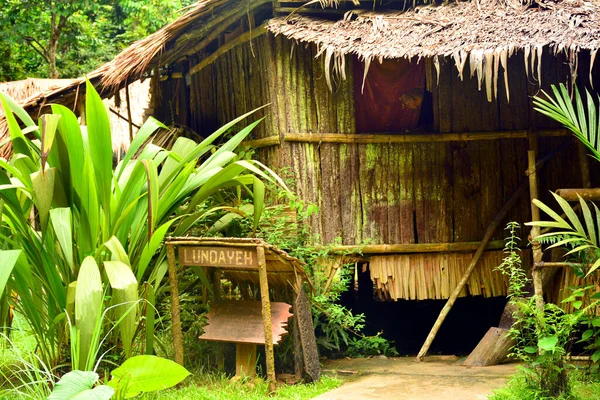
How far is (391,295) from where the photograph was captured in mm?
6789

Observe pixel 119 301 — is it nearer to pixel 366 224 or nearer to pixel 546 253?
pixel 366 224

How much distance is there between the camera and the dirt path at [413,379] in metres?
5.07

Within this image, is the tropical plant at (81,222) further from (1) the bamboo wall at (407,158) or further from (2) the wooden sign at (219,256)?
(1) the bamboo wall at (407,158)

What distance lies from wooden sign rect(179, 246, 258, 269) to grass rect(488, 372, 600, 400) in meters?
1.72

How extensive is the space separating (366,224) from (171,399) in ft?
8.44

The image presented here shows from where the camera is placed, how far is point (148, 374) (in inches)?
174

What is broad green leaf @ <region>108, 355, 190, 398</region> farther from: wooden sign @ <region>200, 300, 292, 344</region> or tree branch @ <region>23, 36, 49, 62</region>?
tree branch @ <region>23, 36, 49, 62</region>

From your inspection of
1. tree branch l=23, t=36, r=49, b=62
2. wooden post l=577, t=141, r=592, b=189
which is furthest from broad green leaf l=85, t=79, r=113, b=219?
tree branch l=23, t=36, r=49, b=62

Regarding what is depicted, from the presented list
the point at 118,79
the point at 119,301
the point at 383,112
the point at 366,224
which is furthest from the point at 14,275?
the point at 383,112

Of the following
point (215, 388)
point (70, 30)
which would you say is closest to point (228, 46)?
point (215, 388)

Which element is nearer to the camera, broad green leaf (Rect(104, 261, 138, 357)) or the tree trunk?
broad green leaf (Rect(104, 261, 138, 357))

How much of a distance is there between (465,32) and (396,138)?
3.75 ft

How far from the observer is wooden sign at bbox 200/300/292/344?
534 centimetres

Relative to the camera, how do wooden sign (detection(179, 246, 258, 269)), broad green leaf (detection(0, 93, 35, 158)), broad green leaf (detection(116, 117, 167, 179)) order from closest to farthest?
broad green leaf (detection(0, 93, 35, 158)), wooden sign (detection(179, 246, 258, 269)), broad green leaf (detection(116, 117, 167, 179))
